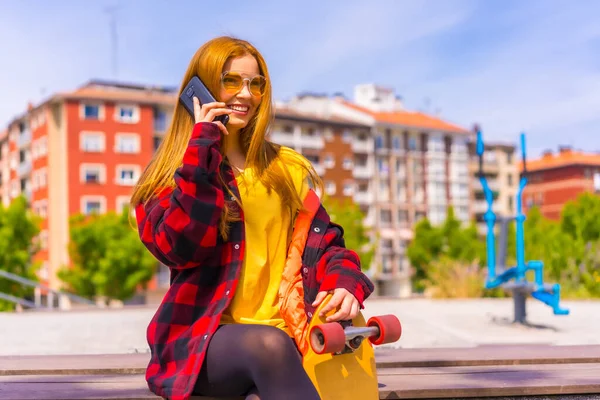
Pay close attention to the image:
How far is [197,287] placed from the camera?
7.89 ft

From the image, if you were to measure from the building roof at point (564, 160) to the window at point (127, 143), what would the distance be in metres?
48.2

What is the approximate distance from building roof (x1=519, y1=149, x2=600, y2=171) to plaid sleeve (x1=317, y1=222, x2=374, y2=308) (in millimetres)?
89095

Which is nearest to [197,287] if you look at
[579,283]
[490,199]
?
[490,199]

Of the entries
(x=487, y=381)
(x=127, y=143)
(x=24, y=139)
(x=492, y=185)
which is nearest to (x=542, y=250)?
(x=487, y=381)

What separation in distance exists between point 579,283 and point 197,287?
16670 mm

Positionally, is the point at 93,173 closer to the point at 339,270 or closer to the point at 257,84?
the point at 257,84

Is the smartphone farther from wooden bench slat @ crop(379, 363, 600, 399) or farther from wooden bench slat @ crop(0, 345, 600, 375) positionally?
wooden bench slat @ crop(0, 345, 600, 375)

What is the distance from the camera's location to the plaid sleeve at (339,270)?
239cm

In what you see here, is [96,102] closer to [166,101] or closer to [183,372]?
[166,101]

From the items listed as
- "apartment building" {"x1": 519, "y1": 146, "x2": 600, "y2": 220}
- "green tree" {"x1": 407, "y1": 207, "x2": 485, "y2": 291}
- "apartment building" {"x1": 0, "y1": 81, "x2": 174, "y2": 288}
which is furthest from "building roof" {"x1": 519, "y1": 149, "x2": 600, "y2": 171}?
"apartment building" {"x1": 0, "y1": 81, "x2": 174, "y2": 288}

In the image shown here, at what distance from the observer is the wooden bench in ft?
8.90

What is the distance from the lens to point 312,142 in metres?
69.2

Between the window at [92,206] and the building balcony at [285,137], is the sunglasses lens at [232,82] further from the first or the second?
the building balcony at [285,137]

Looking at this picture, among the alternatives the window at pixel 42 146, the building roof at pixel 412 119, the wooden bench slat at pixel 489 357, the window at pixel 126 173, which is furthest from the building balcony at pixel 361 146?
the wooden bench slat at pixel 489 357
